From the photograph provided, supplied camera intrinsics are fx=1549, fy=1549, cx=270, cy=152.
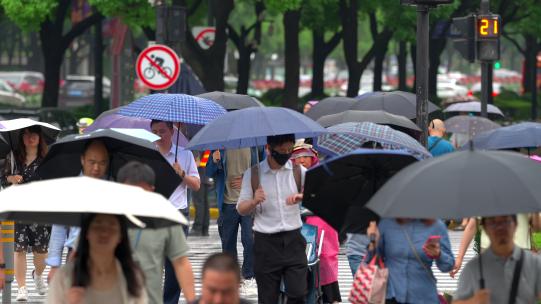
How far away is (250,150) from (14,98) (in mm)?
43070

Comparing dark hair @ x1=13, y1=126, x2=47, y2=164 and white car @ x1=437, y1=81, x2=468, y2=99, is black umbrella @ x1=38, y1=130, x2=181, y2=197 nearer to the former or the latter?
dark hair @ x1=13, y1=126, x2=47, y2=164

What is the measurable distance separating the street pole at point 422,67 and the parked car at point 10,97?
40.9 metres

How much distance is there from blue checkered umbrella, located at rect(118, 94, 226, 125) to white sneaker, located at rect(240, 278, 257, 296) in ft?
7.09

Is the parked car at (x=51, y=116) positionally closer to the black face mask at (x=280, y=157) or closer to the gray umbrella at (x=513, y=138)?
the gray umbrella at (x=513, y=138)

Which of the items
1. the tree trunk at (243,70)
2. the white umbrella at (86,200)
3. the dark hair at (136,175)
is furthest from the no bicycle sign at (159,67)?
the tree trunk at (243,70)

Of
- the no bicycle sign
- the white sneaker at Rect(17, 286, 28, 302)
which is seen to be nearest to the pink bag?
the white sneaker at Rect(17, 286, 28, 302)

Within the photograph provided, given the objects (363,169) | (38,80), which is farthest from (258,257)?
(38,80)

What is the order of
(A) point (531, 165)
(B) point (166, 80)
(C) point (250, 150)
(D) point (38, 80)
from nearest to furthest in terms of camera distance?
(A) point (531, 165) < (C) point (250, 150) < (B) point (166, 80) < (D) point (38, 80)

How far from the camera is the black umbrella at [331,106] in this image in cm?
1935

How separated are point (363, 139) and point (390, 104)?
6829 millimetres

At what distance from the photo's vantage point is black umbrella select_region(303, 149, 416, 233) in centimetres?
910

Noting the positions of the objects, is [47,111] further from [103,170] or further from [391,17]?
[103,170]

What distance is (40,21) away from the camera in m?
37.8

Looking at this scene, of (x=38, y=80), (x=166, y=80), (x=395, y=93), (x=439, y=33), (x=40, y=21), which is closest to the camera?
(x=395, y=93)
